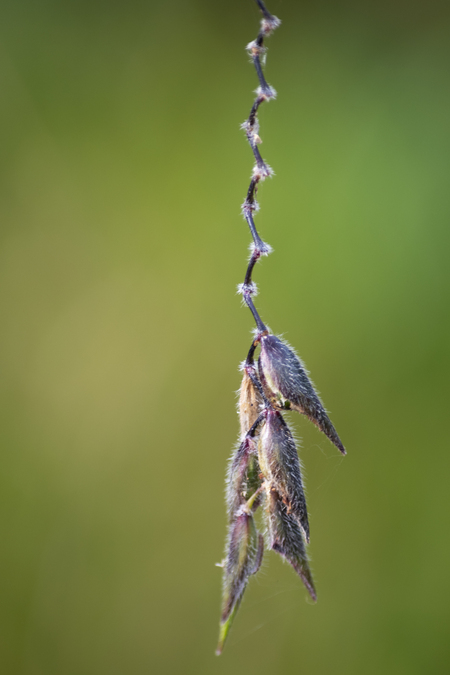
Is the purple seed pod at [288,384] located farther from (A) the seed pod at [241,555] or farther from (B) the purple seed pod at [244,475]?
(A) the seed pod at [241,555]

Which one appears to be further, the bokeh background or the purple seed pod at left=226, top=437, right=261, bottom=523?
the bokeh background

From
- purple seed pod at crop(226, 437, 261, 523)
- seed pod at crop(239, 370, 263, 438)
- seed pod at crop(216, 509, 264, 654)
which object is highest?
seed pod at crop(239, 370, 263, 438)

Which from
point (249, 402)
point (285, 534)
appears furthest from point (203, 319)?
point (285, 534)

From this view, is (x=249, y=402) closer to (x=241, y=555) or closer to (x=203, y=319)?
(x=241, y=555)

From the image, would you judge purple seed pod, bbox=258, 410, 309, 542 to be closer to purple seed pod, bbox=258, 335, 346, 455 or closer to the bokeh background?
purple seed pod, bbox=258, 335, 346, 455

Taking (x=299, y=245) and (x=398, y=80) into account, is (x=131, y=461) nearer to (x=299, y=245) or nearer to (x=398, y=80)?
(x=299, y=245)

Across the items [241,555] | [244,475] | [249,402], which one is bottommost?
[241,555]

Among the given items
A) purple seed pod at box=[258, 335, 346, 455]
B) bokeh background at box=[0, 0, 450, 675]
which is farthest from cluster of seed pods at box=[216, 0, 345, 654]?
bokeh background at box=[0, 0, 450, 675]
